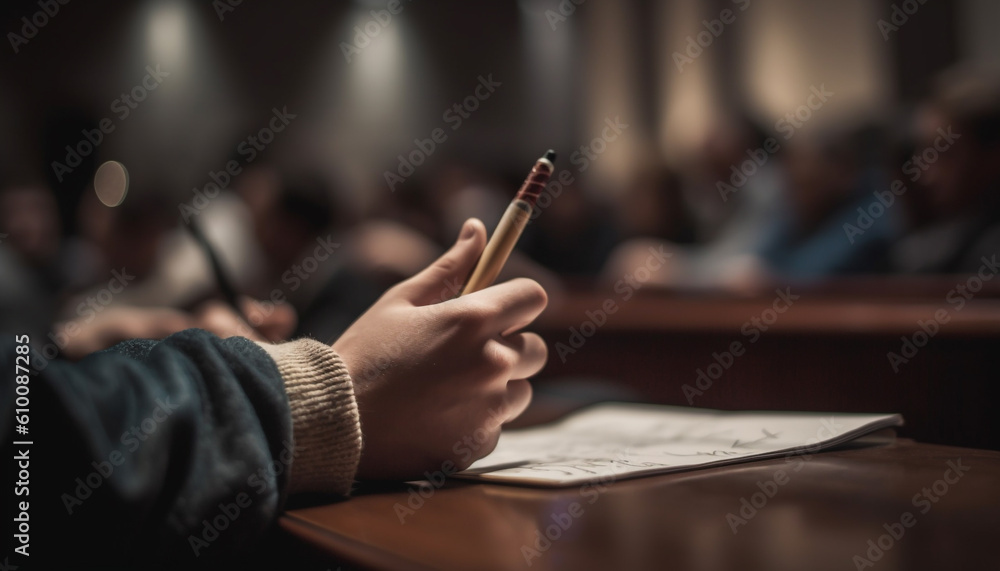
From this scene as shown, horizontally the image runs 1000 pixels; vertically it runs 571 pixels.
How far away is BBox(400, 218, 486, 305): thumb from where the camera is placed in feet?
2.08

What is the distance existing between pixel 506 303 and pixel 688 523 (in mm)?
233

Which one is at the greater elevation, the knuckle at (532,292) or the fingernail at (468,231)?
the fingernail at (468,231)

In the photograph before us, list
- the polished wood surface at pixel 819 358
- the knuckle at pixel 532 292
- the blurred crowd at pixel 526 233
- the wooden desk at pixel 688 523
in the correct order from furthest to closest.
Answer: the blurred crowd at pixel 526 233 < the polished wood surface at pixel 819 358 < the knuckle at pixel 532 292 < the wooden desk at pixel 688 523

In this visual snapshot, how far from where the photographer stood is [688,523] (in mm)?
430

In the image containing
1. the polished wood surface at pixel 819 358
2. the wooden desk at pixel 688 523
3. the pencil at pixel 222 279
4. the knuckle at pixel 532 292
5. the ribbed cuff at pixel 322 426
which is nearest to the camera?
the wooden desk at pixel 688 523

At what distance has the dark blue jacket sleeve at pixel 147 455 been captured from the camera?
0.43m

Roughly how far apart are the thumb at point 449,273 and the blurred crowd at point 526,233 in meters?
0.01

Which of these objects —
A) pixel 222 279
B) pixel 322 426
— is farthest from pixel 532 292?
pixel 222 279

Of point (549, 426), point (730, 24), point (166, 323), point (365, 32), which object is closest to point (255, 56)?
point (365, 32)

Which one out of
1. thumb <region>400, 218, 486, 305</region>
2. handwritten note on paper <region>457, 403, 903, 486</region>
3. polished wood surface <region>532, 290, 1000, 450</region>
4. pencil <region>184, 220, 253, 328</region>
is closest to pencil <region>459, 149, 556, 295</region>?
thumb <region>400, 218, 486, 305</region>

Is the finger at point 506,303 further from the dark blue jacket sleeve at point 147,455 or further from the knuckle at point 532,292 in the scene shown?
the dark blue jacket sleeve at point 147,455

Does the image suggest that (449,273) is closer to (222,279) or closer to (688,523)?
(688,523)

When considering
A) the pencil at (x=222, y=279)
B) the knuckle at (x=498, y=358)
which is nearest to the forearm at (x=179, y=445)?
the knuckle at (x=498, y=358)

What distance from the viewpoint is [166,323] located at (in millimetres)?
1109
